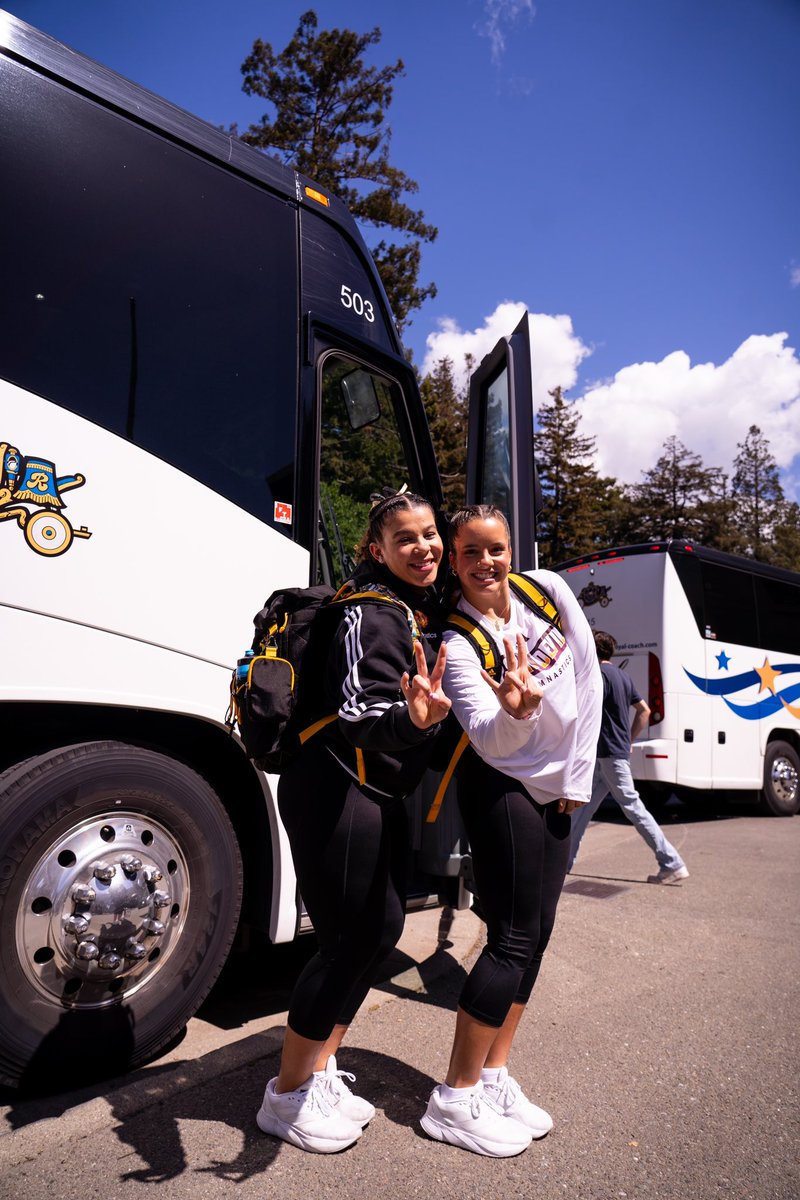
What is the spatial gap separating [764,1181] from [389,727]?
5.40 feet

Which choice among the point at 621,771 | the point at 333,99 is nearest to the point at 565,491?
the point at 333,99

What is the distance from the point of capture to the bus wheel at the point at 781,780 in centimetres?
1061

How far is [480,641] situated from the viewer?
247 cm

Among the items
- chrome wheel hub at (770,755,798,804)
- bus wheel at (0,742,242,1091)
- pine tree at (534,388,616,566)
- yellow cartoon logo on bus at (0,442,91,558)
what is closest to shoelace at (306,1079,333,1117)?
bus wheel at (0,742,242,1091)

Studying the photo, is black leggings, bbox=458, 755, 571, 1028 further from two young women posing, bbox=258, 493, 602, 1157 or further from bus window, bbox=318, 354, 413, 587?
bus window, bbox=318, 354, 413, 587

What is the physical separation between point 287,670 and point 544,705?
2.39 feet

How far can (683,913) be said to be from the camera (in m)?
5.43

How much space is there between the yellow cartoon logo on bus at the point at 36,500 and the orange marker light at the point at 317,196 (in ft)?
5.86

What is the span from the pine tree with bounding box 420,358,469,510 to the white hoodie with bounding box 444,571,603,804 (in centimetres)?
1581

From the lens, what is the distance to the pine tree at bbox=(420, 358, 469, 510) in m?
22.9

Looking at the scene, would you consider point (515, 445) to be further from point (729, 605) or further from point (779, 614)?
point (779, 614)

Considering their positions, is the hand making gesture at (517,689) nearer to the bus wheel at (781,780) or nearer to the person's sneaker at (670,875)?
the person's sneaker at (670,875)

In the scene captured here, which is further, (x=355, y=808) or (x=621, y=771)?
(x=621, y=771)

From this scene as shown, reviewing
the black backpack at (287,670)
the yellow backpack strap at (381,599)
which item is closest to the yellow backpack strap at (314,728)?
the black backpack at (287,670)
